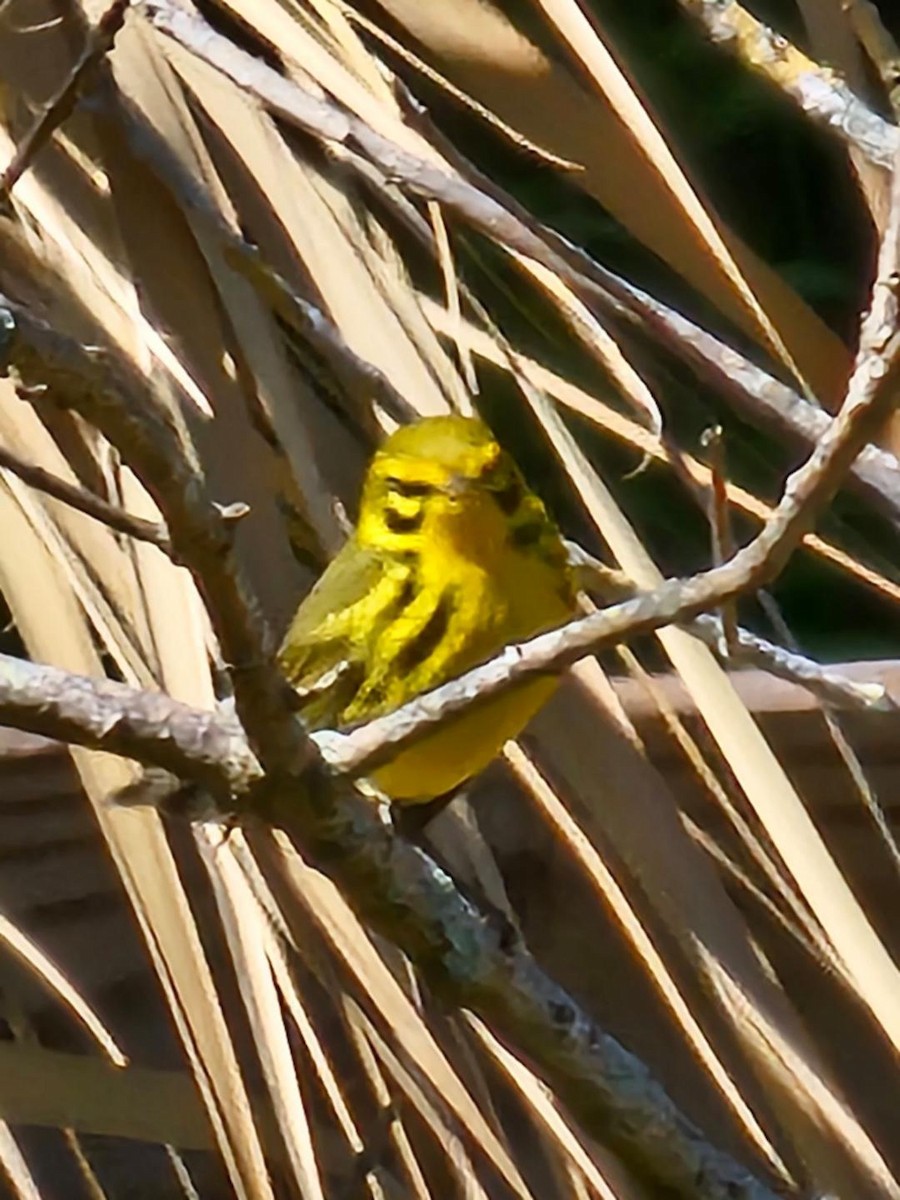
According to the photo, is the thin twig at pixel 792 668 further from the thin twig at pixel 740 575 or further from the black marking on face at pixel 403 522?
the black marking on face at pixel 403 522

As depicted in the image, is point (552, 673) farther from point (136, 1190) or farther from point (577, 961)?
point (136, 1190)

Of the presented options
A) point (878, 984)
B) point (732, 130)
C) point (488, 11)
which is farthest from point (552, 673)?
point (732, 130)

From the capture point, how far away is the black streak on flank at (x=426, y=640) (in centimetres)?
89

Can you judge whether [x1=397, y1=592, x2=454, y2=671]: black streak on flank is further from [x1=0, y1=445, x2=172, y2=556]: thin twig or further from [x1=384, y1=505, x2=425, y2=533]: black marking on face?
[x1=0, y1=445, x2=172, y2=556]: thin twig

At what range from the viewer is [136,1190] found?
56.8 inches

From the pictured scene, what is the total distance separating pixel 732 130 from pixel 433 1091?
4.19 ft

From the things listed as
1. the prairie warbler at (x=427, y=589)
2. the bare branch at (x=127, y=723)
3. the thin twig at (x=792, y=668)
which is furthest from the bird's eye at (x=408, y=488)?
the bare branch at (x=127, y=723)

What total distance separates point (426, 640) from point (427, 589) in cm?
4

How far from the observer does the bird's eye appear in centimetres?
89

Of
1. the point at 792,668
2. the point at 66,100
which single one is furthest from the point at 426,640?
the point at 66,100

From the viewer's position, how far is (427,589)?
36.4 inches

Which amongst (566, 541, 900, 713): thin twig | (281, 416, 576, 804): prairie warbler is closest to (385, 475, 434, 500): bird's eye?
(281, 416, 576, 804): prairie warbler

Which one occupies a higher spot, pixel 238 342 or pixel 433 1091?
pixel 238 342

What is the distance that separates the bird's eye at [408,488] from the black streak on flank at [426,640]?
0.19 ft
